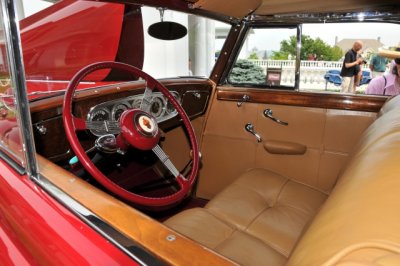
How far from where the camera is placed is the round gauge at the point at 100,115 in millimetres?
1507

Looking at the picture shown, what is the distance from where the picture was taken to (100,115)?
155cm

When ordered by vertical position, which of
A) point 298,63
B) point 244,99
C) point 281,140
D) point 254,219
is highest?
point 298,63

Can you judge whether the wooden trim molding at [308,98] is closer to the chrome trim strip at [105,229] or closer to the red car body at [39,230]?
the red car body at [39,230]

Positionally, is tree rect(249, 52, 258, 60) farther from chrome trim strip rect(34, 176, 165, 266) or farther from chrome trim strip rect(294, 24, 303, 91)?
chrome trim strip rect(34, 176, 165, 266)

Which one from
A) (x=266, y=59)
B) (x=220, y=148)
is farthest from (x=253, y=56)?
(x=220, y=148)

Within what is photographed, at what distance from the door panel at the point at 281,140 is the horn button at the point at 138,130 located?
1140 millimetres

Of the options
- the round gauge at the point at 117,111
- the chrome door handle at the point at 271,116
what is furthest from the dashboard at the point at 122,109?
the chrome door handle at the point at 271,116

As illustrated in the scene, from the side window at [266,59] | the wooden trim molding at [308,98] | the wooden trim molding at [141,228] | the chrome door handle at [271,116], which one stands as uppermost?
the side window at [266,59]

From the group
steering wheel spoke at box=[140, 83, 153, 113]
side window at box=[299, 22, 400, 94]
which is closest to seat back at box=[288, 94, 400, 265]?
steering wheel spoke at box=[140, 83, 153, 113]

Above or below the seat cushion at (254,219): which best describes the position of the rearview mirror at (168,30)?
above

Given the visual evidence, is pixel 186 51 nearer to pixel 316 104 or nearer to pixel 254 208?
pixel 316 104

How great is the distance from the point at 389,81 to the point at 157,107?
1.57m

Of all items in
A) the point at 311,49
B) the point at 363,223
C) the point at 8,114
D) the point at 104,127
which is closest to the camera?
the point at 363,223

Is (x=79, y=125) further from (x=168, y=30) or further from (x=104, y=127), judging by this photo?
(x=168, y=30)
